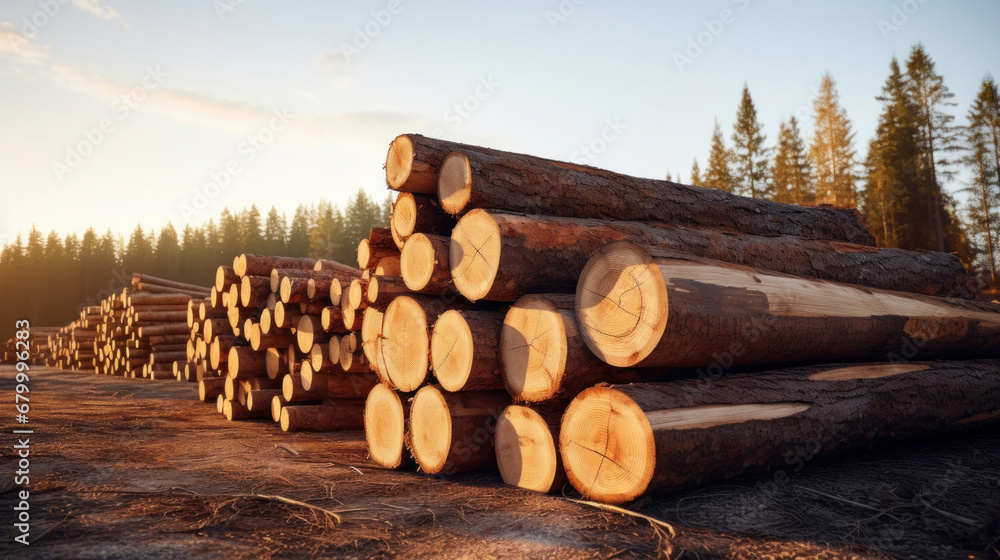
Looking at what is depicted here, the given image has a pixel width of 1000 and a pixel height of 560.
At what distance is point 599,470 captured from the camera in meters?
3.12

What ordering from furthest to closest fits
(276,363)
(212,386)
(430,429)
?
1. (212,386)
2. (276,363)
3. (430,429)

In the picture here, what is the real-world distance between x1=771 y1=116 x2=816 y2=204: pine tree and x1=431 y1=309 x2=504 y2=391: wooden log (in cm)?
3319

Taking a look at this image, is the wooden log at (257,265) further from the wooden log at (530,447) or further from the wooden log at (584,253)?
the wooden log at (530,447)

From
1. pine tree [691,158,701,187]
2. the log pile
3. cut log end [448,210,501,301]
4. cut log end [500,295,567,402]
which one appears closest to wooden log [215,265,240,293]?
the log pile

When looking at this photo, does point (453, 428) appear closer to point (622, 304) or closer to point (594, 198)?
point (622, 304)

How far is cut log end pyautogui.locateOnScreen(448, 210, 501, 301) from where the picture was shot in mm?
3709

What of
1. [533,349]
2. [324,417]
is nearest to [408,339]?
[533,349]

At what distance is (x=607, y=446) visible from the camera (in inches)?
122

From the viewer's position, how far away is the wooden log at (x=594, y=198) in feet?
13.4

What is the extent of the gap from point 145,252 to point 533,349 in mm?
63813

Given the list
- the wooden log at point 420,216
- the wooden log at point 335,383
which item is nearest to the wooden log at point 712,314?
the wooden log at point 420,216

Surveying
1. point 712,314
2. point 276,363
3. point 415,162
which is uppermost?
point 415,162

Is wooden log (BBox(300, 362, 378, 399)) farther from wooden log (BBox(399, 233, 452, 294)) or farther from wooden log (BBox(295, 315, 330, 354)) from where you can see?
wooden log (BBox(399, 233, 452, 294))

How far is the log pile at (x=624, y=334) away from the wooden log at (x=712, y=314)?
1cm
